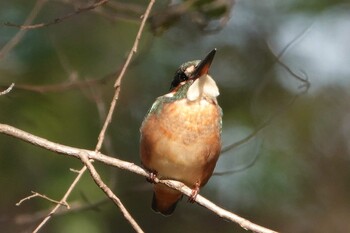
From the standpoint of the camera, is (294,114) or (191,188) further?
(294,114)

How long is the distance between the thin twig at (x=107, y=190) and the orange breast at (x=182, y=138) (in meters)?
0.74

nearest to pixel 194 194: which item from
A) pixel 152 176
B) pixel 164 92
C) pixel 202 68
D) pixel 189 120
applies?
pixel 152 176

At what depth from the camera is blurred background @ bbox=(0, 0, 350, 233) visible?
665 cm

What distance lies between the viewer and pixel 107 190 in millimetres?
3889

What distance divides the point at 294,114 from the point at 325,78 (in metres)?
0.51

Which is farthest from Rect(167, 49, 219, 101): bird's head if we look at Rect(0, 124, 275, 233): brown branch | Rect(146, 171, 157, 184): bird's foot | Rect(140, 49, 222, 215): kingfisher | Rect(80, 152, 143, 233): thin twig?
Rect(80, 152, 143, 233): thin twig

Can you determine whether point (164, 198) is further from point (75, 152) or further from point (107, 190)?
point (107, 190)

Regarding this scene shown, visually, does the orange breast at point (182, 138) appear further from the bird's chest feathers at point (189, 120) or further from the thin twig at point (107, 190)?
the thin twig at point (107, 190)

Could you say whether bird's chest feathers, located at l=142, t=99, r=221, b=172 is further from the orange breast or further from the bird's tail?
the bird's tail

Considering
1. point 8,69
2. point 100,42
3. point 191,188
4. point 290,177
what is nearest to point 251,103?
point 290,177

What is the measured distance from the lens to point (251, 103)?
866cm

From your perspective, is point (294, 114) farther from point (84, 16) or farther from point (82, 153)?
point (82, 153)

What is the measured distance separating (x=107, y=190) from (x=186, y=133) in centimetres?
91

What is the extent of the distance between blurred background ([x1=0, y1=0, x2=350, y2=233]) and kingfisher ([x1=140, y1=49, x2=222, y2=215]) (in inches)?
50.0
